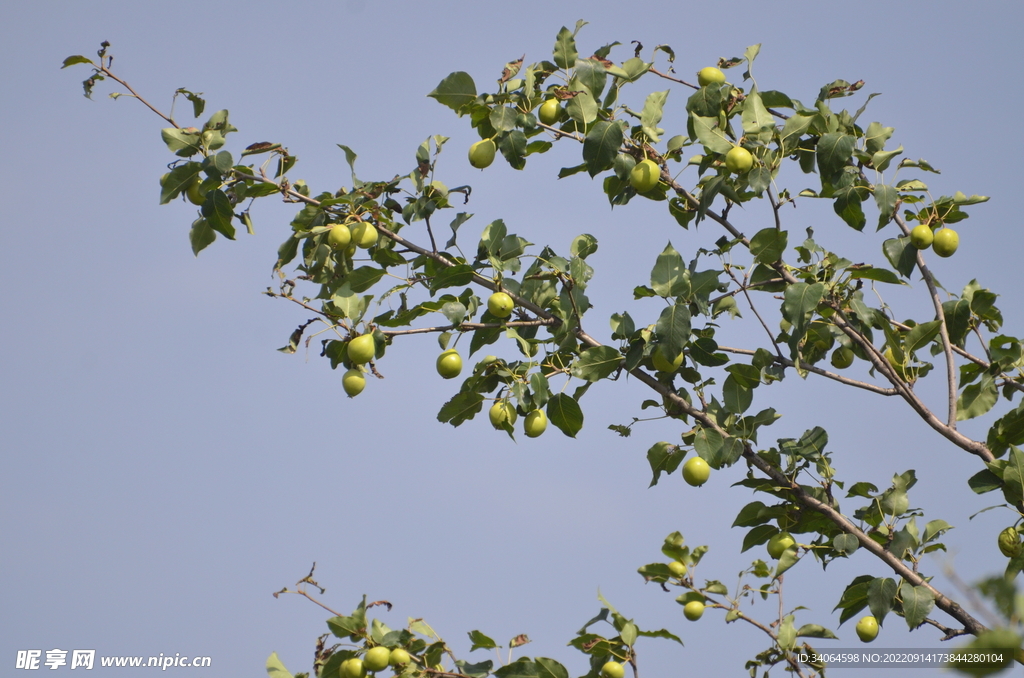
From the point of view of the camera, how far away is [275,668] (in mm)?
3812

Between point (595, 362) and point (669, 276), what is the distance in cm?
44

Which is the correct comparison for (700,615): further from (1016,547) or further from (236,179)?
(236,179)

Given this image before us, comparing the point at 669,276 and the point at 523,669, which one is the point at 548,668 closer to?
the point at 523,669

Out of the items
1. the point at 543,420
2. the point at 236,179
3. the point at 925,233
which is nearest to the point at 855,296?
the point at 925,233

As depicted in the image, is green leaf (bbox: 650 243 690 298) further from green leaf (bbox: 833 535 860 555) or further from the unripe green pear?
green leaf (bbox: 833 535 860 555)

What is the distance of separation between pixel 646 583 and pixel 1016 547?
147 centimetres

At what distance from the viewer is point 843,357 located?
403cm

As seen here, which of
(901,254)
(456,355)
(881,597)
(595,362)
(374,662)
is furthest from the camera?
(901,254)

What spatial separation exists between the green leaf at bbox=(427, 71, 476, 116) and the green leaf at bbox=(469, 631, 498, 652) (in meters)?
2.16

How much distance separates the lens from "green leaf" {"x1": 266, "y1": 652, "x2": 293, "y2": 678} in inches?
149

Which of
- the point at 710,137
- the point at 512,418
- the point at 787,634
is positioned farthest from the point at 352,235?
the point at 787,634

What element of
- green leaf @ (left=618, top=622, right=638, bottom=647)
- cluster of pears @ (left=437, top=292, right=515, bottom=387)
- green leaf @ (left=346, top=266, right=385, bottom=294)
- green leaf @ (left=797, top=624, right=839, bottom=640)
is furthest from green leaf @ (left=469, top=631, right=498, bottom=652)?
green leaf @ (left=346, top=266, right=385, bottom=294)

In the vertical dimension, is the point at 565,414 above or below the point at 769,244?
below

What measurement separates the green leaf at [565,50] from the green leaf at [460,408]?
4.55 ft
